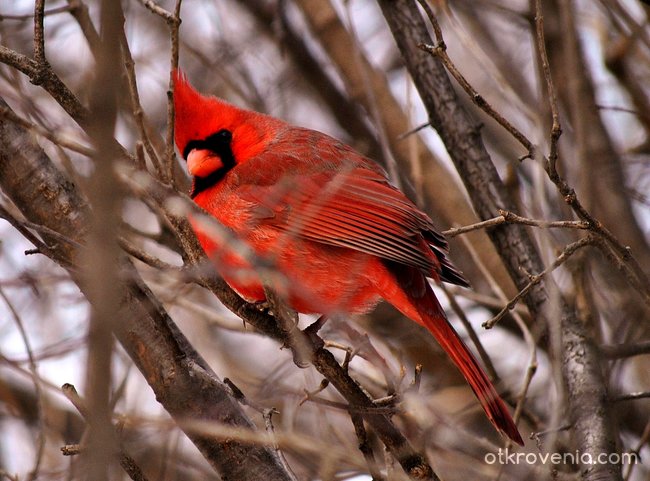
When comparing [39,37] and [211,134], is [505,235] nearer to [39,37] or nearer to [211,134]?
[211,134]

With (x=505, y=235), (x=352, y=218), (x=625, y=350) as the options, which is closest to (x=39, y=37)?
(x=352, y=218)

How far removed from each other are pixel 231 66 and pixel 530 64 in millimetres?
1658

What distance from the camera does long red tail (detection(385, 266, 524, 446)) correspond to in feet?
9.62

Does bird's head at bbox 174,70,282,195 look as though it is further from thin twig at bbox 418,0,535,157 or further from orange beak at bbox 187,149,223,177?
thin twig at bbox 418,0,535,157

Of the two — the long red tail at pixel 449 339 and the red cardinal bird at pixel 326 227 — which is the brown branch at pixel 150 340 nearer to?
the red cardinal bird at pixel 326 227

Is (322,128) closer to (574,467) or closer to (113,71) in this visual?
(574,467)

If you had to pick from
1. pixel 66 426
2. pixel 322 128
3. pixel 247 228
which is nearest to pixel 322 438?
pixel 247 228

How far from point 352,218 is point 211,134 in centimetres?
79

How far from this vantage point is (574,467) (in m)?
3.12

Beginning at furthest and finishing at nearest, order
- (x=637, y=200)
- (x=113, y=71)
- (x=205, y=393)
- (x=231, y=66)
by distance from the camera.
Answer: (x=231, y=66)
(x=637, y=200)
(x=205, y=393)
(x=113, y=71)

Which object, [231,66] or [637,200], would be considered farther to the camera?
[231,66]

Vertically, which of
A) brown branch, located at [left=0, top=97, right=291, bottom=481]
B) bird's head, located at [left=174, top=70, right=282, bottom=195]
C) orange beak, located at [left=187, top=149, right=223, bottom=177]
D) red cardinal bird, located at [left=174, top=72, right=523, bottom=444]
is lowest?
brown branch, located at [left=0, top=97, right=291, bottom=481]

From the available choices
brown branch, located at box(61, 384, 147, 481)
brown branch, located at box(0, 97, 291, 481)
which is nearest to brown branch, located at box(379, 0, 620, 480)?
brown branch, located at box(0, 97, 291, 481)

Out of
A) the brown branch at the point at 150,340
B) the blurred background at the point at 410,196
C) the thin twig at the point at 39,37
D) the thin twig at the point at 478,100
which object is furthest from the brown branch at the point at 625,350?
the thin twig at the point at 39,37
